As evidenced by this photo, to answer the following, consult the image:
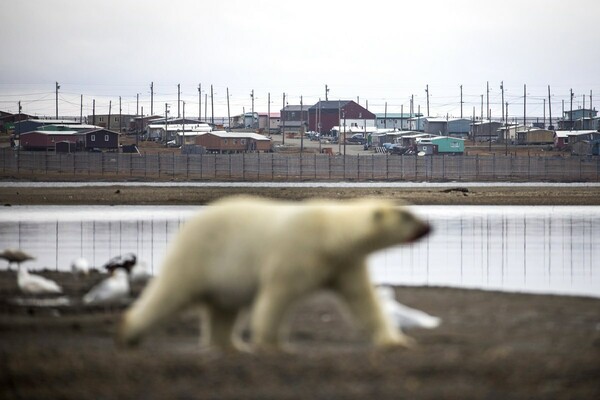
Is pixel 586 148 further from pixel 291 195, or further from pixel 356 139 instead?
pixel 291 195

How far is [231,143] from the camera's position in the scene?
125688 millimetres

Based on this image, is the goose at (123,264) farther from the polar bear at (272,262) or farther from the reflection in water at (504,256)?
the polar bear at (272,262)

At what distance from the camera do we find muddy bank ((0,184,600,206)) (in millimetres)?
58131

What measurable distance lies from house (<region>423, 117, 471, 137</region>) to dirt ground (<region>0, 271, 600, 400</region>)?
14242 centimetres

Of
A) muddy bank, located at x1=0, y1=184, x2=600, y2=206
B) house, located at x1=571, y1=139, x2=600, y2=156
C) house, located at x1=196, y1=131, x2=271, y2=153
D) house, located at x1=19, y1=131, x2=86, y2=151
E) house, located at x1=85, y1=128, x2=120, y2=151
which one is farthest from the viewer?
house, located at x1=196, y1=131, x2=271, y2=153

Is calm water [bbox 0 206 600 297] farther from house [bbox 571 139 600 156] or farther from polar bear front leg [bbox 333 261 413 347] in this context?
house [bbox 571 139 600 156]

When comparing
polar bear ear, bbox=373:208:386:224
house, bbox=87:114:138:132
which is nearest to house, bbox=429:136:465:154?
house, bbox=87:114:138:132

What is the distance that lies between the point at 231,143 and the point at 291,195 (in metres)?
64.5

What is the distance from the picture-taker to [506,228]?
40.0 meters

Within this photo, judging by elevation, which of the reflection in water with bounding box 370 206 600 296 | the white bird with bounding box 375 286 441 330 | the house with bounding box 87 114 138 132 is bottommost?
the reflection in water with bounding box 370 206 600 296

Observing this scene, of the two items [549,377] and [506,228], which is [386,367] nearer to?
[549,377]

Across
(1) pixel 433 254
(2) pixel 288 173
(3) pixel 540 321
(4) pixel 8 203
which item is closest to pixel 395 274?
(1) pixel 433 254

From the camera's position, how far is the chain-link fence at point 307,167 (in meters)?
89.2

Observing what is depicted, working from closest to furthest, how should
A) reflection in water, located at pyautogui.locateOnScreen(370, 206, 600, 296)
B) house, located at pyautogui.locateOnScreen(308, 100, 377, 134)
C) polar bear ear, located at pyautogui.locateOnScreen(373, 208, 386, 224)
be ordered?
polar bear ear, located at pyautogui.locateOnScreen(373, 208, 386, 224)
reflection in water, located at pyautogui.locateOnScreen(370, 206, 600, 296)
house, located at pyautogui.locateOnScreen(308, 100, 377, 134)
